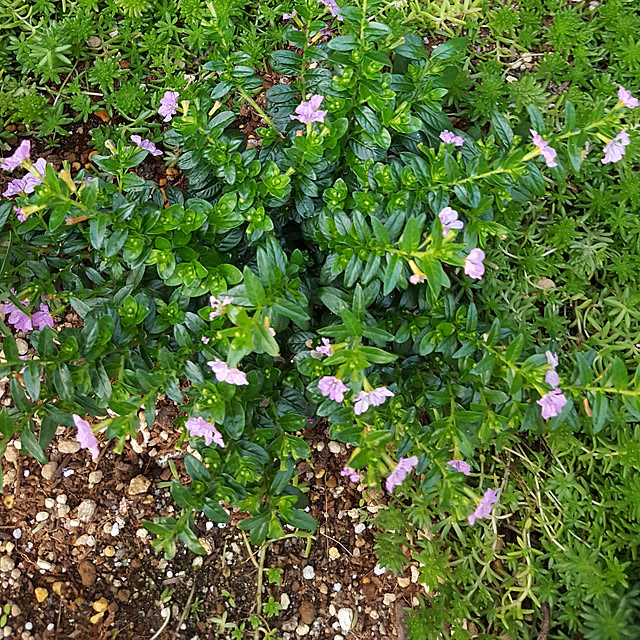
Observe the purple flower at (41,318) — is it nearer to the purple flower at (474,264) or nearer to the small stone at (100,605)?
the small stone at (100,605)

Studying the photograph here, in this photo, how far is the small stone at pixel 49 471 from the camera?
2.69 meters

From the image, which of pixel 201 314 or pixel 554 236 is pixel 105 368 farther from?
pixel 554 236

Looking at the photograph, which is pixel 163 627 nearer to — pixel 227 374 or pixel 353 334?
pixel 227 374

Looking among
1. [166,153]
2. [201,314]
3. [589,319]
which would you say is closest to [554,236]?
[589,319]

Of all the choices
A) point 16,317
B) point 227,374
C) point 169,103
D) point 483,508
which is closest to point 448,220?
point 227,374

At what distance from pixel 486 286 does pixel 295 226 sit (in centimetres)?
91

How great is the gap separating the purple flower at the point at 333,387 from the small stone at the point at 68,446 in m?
1.39

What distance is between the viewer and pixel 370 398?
1913 millimetres

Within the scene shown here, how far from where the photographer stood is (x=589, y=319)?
285cm

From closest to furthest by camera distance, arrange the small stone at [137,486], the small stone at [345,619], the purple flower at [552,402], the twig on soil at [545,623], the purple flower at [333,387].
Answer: the purple flower at [333,387] → the purple flower at [552,402] → the twig on soil at [545,623] → the small stone at [345,619] → the small stone at [137,486]

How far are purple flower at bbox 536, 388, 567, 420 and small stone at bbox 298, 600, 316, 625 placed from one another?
1.31 meters

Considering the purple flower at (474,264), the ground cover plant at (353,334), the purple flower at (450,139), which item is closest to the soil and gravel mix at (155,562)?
the ground cover plant at (353,334)

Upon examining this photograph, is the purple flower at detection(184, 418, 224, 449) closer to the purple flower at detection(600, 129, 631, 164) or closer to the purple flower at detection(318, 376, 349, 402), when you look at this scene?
the purple flower at detection(318, 376, 349, 402)

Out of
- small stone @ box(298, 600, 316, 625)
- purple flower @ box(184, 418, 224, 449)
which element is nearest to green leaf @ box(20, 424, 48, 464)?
purple flower @ box(184, 418, 224, 449)
